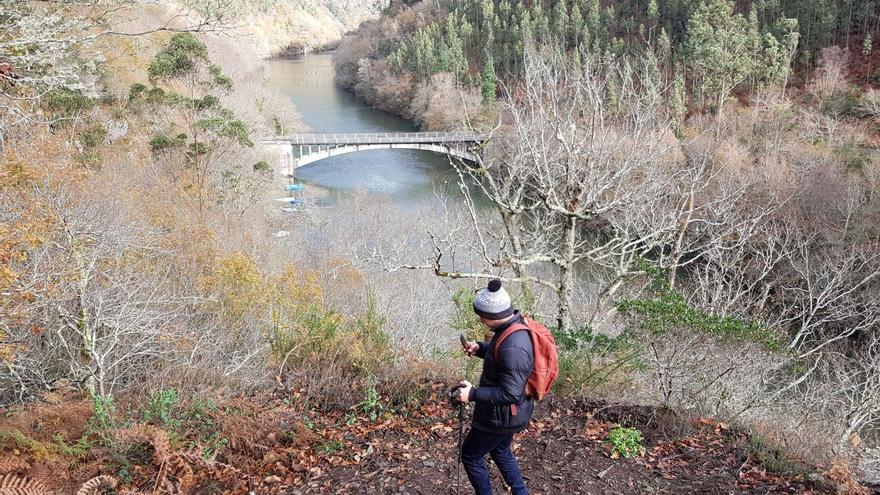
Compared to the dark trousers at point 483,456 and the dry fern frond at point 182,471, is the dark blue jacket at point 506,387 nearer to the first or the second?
the dark trousers at point 483,456

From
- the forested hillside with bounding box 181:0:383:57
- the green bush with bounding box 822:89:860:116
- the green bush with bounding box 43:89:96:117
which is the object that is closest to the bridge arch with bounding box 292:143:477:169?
the green bush with bounding box 822:89:860:116

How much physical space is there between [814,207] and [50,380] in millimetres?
21082

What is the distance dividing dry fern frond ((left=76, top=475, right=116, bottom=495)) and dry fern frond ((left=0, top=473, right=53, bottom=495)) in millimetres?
204

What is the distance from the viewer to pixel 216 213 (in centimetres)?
1970

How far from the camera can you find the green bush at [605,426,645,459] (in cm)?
464

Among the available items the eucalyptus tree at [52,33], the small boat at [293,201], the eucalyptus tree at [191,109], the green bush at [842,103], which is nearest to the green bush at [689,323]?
the eucalyptus tree at [52,33]

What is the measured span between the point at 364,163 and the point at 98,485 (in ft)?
121

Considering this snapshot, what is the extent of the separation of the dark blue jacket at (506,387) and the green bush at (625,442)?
1.76 m

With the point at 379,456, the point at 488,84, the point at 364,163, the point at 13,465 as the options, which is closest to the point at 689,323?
the point at 379,456

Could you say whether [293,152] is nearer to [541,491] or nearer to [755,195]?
[755,195]

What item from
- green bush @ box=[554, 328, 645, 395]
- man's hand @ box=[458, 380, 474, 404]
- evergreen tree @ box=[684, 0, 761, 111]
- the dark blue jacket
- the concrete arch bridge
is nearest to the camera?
the dark blue jacket

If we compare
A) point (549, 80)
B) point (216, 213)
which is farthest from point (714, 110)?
point (549, 80)

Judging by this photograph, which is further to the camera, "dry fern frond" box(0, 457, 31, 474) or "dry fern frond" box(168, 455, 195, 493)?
"dry fern frond" box(168, 455, 195, 493)

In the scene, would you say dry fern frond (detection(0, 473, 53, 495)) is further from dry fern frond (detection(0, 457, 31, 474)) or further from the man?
Result: the man
